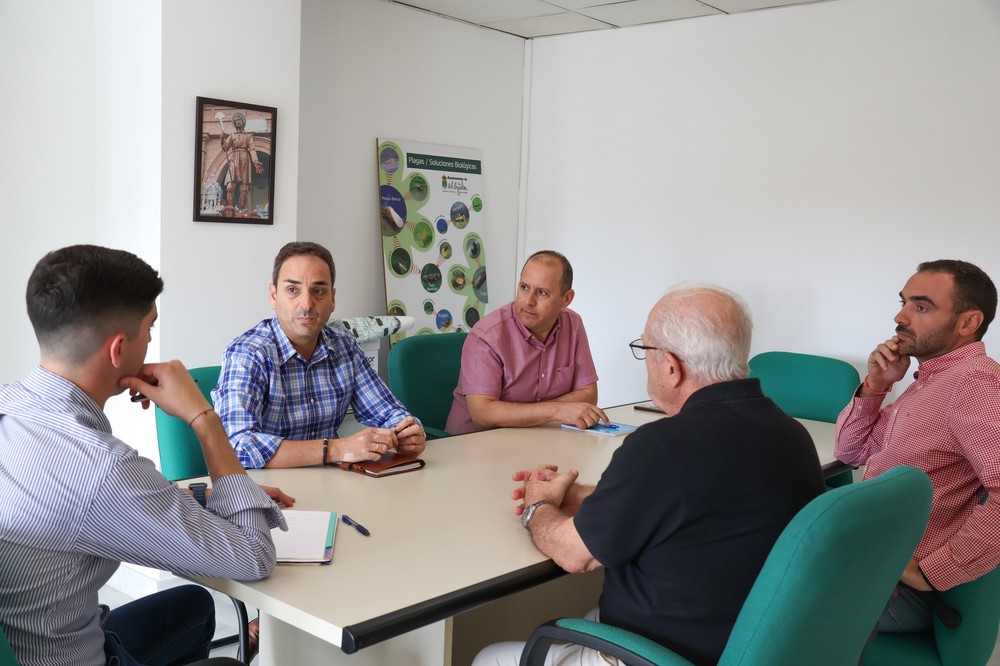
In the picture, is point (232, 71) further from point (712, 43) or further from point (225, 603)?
point (712, 43)

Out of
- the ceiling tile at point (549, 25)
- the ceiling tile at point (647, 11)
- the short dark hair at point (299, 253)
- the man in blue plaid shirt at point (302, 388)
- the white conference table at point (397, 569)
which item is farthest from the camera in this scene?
the ceiling tile at point (549, 25)

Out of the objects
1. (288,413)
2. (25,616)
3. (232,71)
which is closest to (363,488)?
(288,413)

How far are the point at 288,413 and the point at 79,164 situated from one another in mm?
1907

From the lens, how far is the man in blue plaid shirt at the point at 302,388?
252 centimetres

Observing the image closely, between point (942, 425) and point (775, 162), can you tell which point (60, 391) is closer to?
point (942, 425)

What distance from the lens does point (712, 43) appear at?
5211 millimetres

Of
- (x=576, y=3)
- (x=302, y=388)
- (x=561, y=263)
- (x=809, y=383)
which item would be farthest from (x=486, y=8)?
(x=302, y=388)

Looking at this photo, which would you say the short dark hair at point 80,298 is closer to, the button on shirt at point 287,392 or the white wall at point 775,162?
the button on shirt at point 287,392

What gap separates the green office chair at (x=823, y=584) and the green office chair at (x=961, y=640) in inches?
21.8

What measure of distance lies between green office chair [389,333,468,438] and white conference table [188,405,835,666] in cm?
98

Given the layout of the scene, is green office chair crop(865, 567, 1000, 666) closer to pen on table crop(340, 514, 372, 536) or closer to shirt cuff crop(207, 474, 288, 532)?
pen on table crop(340, 514, 372, 536)

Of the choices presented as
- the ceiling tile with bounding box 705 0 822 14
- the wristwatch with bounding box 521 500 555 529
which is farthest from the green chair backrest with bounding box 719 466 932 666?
the ceiling tile with bounding box 705 0 822 14

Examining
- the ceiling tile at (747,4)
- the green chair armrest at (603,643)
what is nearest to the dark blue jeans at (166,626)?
the green chair armrest at (603,643)

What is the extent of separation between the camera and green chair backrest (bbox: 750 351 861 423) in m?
4.00
